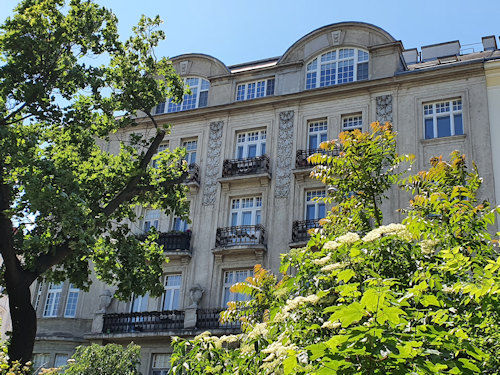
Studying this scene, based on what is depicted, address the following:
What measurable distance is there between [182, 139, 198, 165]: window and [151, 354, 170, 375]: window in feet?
31.4

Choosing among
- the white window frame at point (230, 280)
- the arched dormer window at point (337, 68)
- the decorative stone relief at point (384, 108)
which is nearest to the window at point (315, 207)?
the white window frame at point (230, 280)

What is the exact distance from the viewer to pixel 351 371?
16.4ft

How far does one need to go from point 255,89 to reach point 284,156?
4.71 meters

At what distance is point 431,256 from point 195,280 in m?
20.4

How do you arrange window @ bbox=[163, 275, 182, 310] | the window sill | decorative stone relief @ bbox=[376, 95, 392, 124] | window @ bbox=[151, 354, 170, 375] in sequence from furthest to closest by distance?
1. window @ bbox=[163, 275, 182, 310]
2. decorative stone relief @ bbox=[376, 95, 392, 124]
3. window @ bbox=[151, 354, 170, 375]
4. the window sill

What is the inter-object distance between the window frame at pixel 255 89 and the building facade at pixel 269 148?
65 mm

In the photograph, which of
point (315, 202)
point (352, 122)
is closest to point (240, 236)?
point (315, 202)

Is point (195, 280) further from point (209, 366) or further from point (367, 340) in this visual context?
point (367, 340)

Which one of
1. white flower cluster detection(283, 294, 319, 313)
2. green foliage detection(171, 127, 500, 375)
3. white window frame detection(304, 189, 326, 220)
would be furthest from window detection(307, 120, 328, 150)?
white flower cluster detection(283, 294, 319, 313)

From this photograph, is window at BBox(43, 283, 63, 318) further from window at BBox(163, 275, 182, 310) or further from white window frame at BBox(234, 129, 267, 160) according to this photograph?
white window frame at BBox(234, 129, 267, 160)

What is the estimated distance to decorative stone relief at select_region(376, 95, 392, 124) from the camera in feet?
87.5

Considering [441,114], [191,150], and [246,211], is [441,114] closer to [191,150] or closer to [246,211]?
[246,211]

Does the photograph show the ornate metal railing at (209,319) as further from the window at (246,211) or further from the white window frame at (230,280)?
the window at (246,211)

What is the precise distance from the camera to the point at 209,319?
83.6ft
